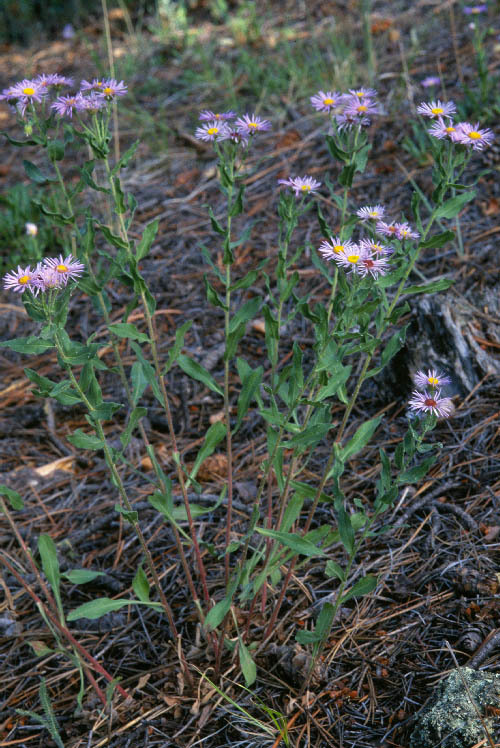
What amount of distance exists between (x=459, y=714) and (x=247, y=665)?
52 cm

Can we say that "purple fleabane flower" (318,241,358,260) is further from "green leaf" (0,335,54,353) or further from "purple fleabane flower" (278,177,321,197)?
"green leaf" (0,335,54,353)

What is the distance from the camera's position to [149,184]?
4.00 m

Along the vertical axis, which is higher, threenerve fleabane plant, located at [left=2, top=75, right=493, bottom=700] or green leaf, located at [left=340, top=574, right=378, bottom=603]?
threenerve fleabane plant, located at [left=2, top=75, right=493, bottom=700]

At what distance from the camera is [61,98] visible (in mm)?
1747

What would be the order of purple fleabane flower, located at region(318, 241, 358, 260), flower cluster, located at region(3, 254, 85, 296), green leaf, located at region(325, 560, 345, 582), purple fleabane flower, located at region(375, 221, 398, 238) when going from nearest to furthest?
flower cluster, located at region(3, 254, 85, 296) → purple fleabane flower, located at region(318, 241, 358, 260) → green leaf, located at region(325, 560, 345, 582) → purple fleabane flower, located at region(375, 221, 398, 238)

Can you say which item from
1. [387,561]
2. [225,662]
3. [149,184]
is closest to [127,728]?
[225,662]

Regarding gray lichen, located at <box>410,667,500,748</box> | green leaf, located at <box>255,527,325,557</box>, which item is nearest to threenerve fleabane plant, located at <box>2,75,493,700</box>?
green leaf, located at <box>255,527,325,557</box>

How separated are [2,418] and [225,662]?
4.87 ft

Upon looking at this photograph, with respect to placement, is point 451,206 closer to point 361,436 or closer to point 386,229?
point 386,229

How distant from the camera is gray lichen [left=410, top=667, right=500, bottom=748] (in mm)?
1369

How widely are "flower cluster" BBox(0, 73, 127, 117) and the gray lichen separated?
1596mm

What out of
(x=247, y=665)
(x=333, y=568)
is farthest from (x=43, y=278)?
(x=247, y=665)

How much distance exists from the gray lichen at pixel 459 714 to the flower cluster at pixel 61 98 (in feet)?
5.24

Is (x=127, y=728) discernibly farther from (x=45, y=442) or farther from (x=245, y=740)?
(x=45, y=442)
